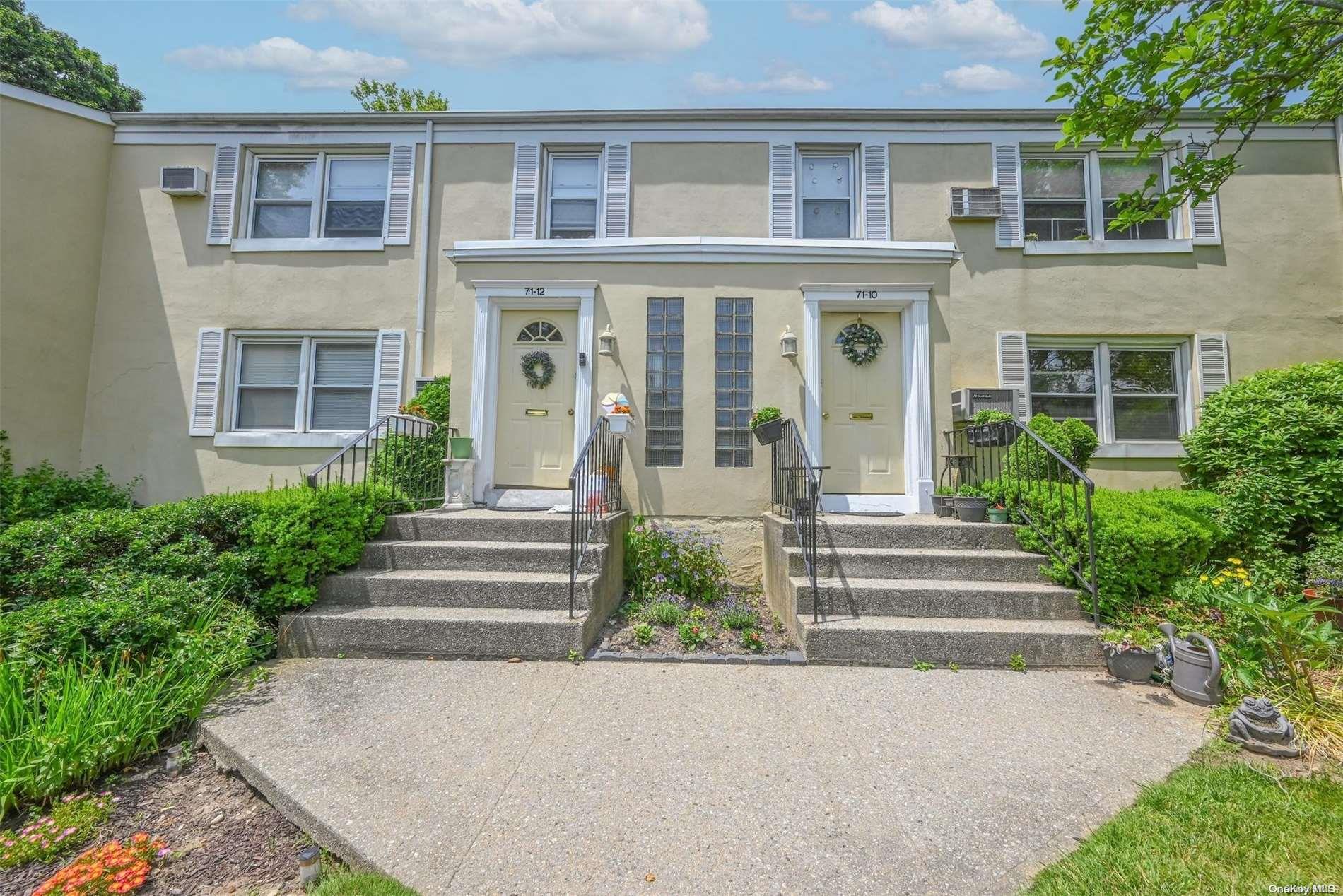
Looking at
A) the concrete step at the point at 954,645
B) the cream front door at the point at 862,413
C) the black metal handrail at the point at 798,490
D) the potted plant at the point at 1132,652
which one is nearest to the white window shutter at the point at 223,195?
the black metal handrail at the point at 798,490

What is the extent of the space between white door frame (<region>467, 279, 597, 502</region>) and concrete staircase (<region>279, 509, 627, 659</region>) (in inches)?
43.3

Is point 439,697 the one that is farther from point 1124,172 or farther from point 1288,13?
point 1124,172

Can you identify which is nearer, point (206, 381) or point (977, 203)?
point (977, 203)

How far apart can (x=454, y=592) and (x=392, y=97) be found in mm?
12416

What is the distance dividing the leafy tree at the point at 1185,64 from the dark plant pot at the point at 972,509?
2755 mm

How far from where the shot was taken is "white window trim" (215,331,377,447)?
7.13 metres

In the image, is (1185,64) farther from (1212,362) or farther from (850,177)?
(1212,362)

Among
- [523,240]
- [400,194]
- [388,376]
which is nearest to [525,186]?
[523,240]

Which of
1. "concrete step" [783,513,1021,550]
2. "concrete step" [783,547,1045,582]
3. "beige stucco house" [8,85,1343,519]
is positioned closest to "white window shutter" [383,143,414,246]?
"beige stucco house" [8,85,1343,519]

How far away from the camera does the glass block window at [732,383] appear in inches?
229

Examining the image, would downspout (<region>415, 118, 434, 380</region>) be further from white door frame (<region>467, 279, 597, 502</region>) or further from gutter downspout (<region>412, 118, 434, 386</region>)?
white door frame (<region>467, 279, 597, 502</region>)

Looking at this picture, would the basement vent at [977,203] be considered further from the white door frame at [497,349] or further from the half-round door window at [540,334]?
the half-round door window at [540,334]

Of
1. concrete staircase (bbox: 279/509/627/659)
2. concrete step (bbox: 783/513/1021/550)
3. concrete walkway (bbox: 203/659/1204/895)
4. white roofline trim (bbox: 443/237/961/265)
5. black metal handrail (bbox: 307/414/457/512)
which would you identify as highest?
white roofline trim (bbox: 443/237/961/265)

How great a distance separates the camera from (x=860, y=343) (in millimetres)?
6121
